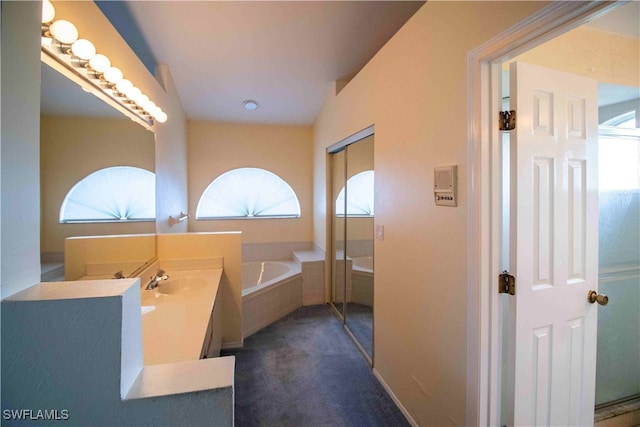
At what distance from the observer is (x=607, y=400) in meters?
1.72

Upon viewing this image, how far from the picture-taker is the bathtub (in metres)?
2.82

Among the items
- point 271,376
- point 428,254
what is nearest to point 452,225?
point 428,254

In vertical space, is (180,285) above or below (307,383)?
above

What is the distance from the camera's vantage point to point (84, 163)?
4.06ft

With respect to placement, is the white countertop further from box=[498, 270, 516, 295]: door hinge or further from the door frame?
box=[498, 270, 516, 295]: door hinge

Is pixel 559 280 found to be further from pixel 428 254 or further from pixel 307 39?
pixel 307 39

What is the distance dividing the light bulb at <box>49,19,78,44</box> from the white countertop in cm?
126

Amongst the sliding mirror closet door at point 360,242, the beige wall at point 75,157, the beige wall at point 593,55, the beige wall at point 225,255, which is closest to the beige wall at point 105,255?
the beige wall at point 75,157

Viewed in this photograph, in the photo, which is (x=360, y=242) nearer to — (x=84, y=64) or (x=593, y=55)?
(x=593, y=55)

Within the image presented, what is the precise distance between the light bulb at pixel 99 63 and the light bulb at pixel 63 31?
0.52 feet

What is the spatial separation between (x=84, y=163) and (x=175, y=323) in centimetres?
85

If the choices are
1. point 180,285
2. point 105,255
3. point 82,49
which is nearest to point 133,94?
point 82,49

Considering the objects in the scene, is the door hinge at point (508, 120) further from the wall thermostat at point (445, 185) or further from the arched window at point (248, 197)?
the arched window at point (248, 197)

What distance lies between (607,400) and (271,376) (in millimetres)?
2223
